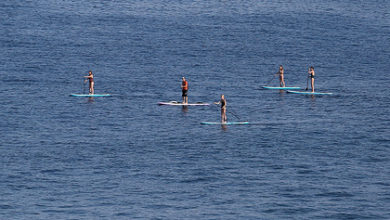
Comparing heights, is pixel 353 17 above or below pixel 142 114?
above

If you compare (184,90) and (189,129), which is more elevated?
(184,90)

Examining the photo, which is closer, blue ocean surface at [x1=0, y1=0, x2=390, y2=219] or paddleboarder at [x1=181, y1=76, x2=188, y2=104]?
blue ocean surface at [x1=0, y1=0, x2=390, y2=219]

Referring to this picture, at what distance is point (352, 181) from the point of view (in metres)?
61.8

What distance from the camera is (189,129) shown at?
78.9 meters

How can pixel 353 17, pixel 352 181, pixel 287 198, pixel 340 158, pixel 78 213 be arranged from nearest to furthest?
pixel 78 213
pixel 287 198
pixel 352 181
pixel 340 158
pixel 353 17

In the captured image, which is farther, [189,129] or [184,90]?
[184,90]

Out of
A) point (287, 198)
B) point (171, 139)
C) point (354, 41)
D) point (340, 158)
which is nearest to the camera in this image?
point (287, 198)

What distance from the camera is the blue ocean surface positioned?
57.0 metres

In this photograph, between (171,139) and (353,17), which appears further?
(353,17)

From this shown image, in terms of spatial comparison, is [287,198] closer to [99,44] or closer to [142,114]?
[142,114]

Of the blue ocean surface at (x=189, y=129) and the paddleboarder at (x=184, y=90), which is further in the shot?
the paddleboarder at (x=184, y=90)

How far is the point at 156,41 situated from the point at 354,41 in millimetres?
37926

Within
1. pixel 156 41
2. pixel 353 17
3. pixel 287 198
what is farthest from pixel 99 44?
pixel 287 198

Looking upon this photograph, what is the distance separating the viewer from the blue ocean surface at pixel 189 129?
57000mm
